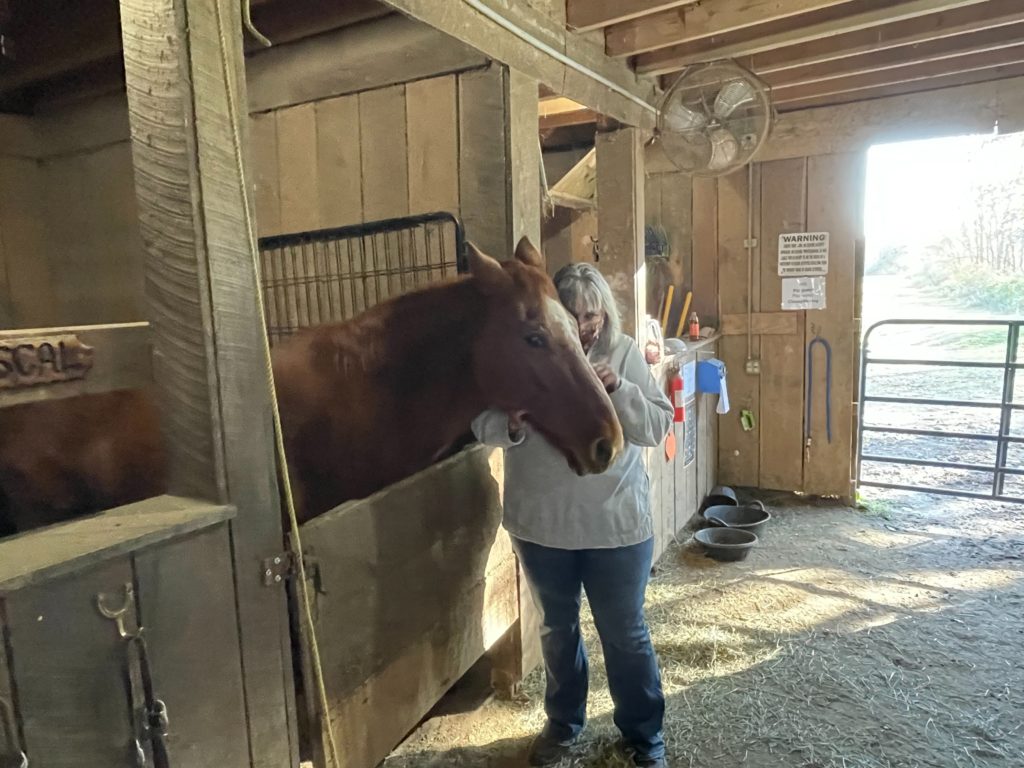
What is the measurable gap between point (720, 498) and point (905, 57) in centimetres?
251

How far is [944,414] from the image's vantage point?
626cm

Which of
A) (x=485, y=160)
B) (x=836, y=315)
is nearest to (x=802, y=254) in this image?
(x=836, y=315)

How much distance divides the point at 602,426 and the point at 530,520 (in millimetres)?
485

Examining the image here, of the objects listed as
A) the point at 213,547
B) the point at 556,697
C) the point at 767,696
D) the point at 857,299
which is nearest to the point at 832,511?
the point at 857,299

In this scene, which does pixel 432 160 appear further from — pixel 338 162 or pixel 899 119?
pixel 899 119

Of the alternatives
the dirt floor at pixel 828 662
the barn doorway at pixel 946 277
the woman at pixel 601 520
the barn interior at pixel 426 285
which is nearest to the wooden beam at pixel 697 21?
the barn interior at pixel 426 285

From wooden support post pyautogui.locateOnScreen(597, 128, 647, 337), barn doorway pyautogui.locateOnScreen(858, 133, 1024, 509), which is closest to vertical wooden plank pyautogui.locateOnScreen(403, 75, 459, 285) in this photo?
wooden support post pyautogui.locateOnScreen(597, 128, 647, 337)

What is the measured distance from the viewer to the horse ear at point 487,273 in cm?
153

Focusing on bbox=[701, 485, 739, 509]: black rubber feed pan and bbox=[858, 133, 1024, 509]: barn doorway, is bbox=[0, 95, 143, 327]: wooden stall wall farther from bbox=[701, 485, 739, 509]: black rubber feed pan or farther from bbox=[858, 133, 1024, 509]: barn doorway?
bbox=[858, 133, 1024, 509]: barn doorway

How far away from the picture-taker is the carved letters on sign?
0.83 meters

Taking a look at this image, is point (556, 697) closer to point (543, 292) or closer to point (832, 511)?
point (543, 292)

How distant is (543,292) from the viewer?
1.56 metres

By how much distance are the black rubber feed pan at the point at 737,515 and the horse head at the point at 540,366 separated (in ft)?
8.56

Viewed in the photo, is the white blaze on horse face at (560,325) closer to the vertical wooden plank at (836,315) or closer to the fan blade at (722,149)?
the fan blade at (722,149)
